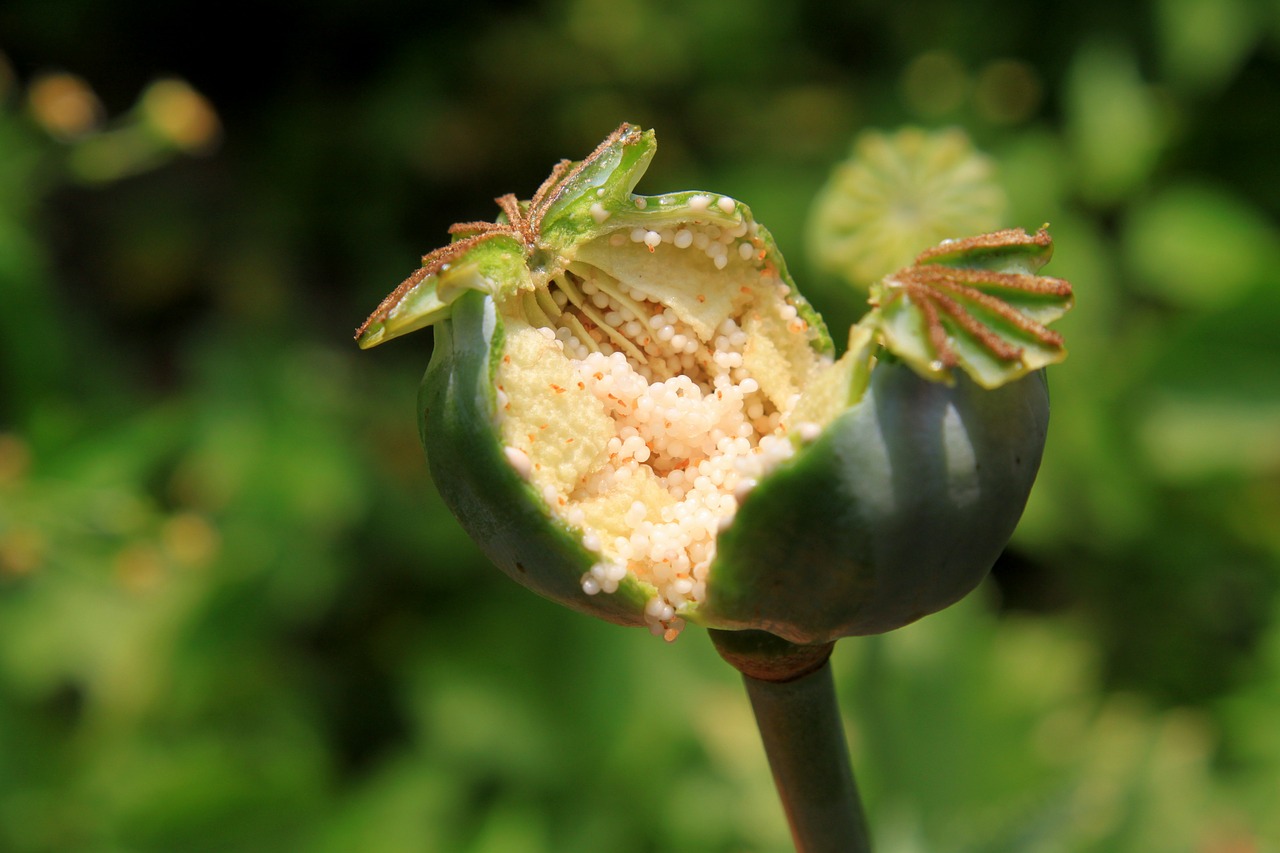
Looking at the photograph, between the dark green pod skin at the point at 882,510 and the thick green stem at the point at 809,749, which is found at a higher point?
the dark green pod skin at the point at 882,510

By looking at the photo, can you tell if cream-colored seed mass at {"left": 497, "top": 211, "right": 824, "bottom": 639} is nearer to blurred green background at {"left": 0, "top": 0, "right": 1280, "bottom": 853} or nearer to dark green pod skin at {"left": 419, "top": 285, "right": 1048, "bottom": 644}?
dark green pod skin at {"left": 419, "top": 285, "right": 1048, "bottom": 644}

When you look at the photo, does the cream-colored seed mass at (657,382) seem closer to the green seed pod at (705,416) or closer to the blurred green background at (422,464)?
the green seed pod at (705,416)

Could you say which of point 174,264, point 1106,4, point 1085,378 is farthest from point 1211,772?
point 174,264

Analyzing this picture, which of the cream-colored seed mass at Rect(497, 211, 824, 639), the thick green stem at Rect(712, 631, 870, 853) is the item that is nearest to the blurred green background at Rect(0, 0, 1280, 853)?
the thick green stem at Rect(712, 631, 870, 853)

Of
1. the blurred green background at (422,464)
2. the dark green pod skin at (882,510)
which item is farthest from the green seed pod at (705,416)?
the blurred green background at (422,464)

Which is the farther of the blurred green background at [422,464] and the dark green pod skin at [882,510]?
the blurred green background at [422,464]

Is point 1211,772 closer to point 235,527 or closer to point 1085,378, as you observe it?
point 1085,378
